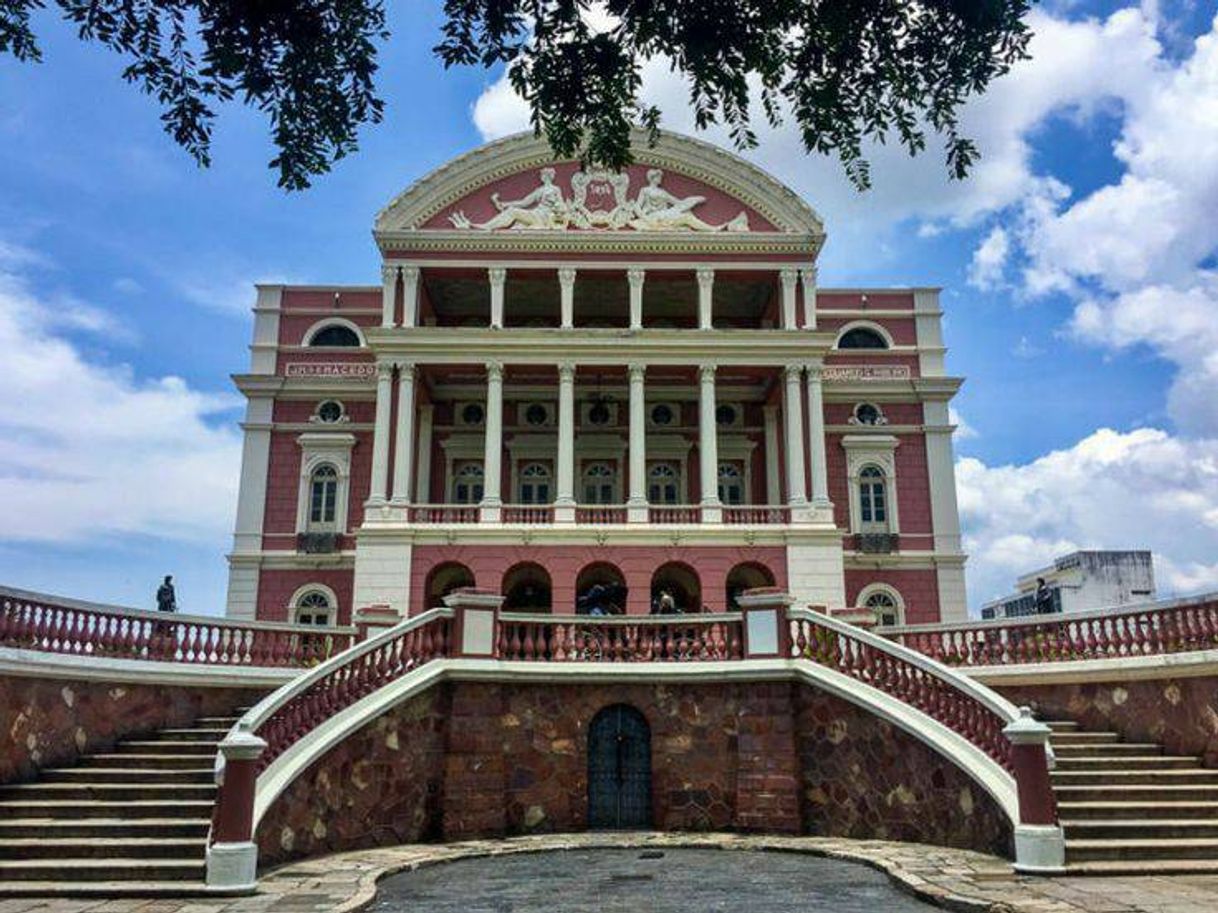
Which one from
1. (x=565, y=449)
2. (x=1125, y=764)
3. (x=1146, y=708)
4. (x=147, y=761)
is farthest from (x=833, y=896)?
(x=565, y=449)

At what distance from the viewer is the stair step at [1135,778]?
1075 cm

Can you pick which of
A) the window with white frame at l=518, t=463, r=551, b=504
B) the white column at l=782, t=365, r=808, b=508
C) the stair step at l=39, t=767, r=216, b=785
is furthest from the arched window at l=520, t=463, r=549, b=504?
the stair step at l=39, t=767, r=216, b=785

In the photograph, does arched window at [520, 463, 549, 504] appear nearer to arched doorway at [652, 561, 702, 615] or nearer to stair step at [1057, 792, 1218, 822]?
arched doorway at [652, 561, 702, 615]

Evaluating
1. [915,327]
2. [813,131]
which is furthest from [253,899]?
[915,327]

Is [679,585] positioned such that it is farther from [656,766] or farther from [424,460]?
[656,766]

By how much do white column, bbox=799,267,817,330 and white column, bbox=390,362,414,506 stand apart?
35.8 feet

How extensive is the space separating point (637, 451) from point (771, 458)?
15.8 ft

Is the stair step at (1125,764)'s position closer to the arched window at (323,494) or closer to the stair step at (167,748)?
the stair step at (167,748)

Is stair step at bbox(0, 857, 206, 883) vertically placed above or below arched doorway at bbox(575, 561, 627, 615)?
below

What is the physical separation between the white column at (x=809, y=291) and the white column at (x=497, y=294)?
27.2 ft

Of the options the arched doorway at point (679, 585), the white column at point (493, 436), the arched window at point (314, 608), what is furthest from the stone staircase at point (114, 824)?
the arched window at point (314, 608)

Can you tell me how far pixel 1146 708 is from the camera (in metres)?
11.9

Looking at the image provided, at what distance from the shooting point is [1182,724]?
1148 cm

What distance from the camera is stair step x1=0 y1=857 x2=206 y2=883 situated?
8.83 meters
